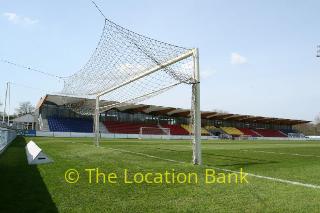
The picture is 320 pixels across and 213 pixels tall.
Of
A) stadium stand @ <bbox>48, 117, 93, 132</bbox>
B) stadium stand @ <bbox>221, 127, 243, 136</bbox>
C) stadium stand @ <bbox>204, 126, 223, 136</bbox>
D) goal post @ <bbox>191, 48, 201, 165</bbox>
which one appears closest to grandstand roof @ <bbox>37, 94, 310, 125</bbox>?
stadium stand @ <bbox>204, 126, 223, 136</bbox>

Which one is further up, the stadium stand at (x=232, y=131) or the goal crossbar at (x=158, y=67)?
the goal crossbar at (x=158, y=67)

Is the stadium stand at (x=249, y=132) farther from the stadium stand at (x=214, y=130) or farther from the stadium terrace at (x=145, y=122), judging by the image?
the stadium stand at (x=214, y=130)

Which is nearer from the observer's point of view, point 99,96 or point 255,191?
point 255,191

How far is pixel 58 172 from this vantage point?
11.3 meters

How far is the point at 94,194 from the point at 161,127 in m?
70.8

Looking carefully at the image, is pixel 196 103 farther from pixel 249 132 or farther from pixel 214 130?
pixel 249 132

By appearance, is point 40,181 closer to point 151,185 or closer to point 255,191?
point 151,185

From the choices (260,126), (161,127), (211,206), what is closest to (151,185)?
(211,206)

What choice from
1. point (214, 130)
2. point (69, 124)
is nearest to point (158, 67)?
point (69, 124)

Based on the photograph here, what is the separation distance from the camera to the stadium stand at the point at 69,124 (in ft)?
207

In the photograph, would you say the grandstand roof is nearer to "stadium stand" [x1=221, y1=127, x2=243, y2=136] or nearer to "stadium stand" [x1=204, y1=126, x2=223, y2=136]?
"stadium stand" [x1=204, y1=126, x2=223, y2=136]

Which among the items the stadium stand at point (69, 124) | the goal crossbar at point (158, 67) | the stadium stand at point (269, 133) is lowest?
the stadium stand at point (269, 133)

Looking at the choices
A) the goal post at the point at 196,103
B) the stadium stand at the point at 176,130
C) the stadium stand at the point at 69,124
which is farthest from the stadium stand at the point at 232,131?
the goal post at the point at 196,103

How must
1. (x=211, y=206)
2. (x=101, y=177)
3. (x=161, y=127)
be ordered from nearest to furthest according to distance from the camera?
(x=211, y=206), (x=101, y=177), (x=161, y=127)
